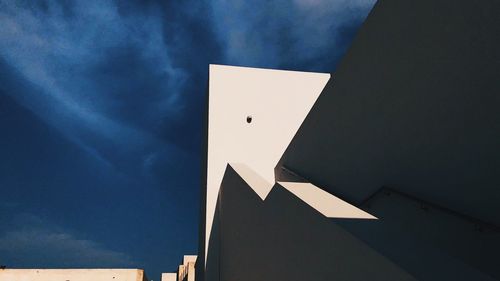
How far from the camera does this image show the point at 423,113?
2.82 metres

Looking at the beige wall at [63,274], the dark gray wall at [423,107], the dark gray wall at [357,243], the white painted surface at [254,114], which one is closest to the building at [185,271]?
the beige wall at [63,274]

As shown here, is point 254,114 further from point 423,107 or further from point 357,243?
point 357,243

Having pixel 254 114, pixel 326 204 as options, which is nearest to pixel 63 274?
pixel 254 114

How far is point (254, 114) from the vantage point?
7.97 metres

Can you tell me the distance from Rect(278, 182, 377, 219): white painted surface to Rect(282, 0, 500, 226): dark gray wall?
947 mm

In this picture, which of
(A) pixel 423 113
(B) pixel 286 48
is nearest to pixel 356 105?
(A) pixel 423 113

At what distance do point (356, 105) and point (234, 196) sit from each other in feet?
7.11

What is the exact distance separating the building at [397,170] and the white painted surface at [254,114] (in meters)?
2.51

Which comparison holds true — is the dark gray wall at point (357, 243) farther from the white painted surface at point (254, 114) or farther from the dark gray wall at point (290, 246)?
the white painted surface at point (254, 114)

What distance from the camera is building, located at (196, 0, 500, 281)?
5.77ft

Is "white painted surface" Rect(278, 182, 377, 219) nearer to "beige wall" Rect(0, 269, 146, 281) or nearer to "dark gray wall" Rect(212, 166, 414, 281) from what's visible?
"dark gray wall" Rect(212, 166, 414, 281)

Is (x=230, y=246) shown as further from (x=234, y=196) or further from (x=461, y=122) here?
(x=461, y=122)

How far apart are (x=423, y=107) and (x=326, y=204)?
136 centimetres

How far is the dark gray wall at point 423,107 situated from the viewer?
225 centimetres
